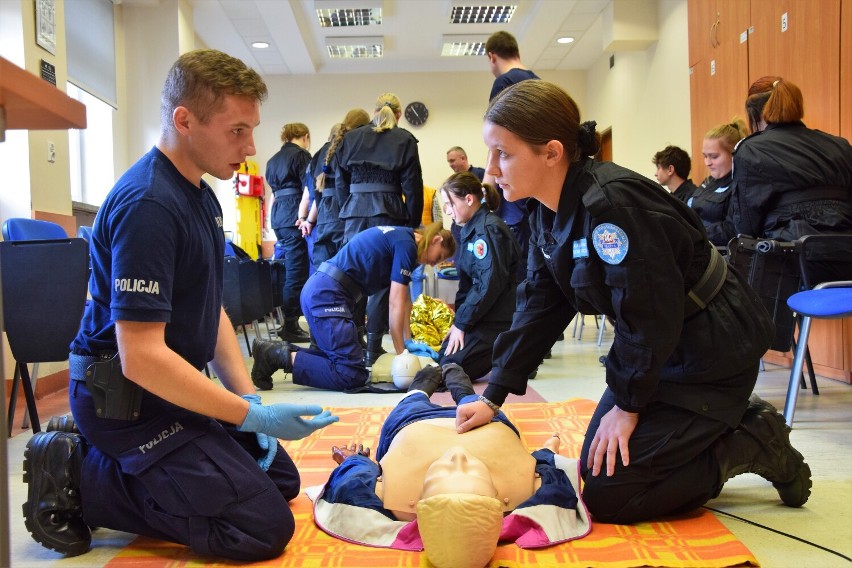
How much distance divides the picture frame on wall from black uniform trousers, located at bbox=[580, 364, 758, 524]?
12.6ft

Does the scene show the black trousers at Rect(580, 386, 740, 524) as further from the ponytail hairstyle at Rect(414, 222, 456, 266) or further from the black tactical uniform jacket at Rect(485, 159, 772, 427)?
the ponytail hairstyle at Rect(414, 222, 456, 266)

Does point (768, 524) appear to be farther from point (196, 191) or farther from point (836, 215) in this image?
point (836, 215)

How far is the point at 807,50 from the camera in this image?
3.71 metres

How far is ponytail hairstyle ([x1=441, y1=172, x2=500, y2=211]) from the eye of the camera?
3885 mm

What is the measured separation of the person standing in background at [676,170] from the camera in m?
4.78

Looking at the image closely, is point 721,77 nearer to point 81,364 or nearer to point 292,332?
point 292,332

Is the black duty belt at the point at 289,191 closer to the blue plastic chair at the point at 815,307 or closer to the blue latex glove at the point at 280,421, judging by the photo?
the blue plastic chair at the point at 815,307

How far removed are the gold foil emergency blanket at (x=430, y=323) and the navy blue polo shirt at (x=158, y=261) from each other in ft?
10.2

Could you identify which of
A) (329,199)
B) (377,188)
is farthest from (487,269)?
(329,199)

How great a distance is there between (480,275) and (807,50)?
204 cm

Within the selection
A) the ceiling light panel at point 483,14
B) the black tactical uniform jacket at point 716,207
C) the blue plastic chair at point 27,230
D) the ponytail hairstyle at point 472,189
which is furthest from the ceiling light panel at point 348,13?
the blue plastic chair at point 27,230

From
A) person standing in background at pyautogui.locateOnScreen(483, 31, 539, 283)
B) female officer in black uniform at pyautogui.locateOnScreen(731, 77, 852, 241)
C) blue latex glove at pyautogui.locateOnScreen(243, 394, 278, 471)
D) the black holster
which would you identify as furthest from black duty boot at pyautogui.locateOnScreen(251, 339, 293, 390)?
female officer in black uniform at pyautogui.locateOnScreen(731, 77, 852, 241)

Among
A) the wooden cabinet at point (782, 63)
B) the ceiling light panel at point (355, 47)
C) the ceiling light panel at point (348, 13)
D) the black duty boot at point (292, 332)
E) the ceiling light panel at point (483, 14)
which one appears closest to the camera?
the wooden cabinet at point (782, 63)

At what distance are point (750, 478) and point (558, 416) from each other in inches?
35.0
